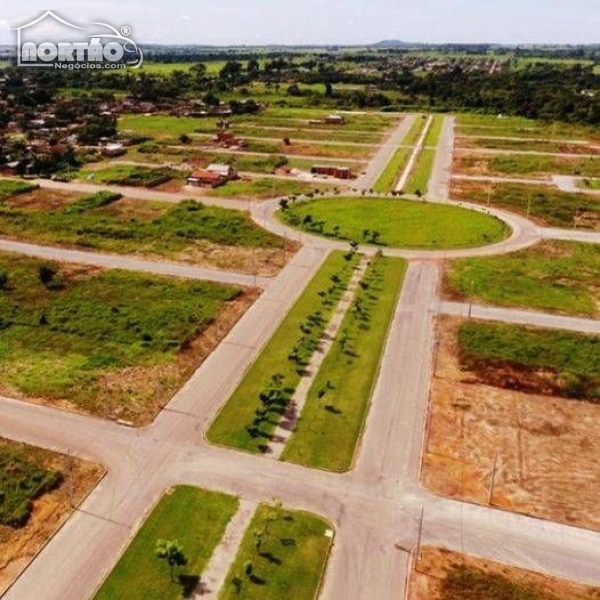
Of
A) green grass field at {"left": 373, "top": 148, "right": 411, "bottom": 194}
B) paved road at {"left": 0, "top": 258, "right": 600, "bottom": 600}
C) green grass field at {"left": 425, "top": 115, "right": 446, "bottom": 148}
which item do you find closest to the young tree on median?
paved road at {"left": 0, "top": 258, "right": 600, "bottom": 600}

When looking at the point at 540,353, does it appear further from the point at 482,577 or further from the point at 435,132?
the point at 435,132

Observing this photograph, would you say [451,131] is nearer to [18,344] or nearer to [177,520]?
[18,344]

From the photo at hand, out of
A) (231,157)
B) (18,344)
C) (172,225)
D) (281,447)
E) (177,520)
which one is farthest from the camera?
(231,157)

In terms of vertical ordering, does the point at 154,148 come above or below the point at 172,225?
above

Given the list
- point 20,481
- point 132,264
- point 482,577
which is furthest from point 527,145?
point 20,481

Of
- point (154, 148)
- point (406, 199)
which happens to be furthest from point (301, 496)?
point (154, 148)

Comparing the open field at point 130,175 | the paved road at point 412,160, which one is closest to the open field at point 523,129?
the paved road at point 412,160
